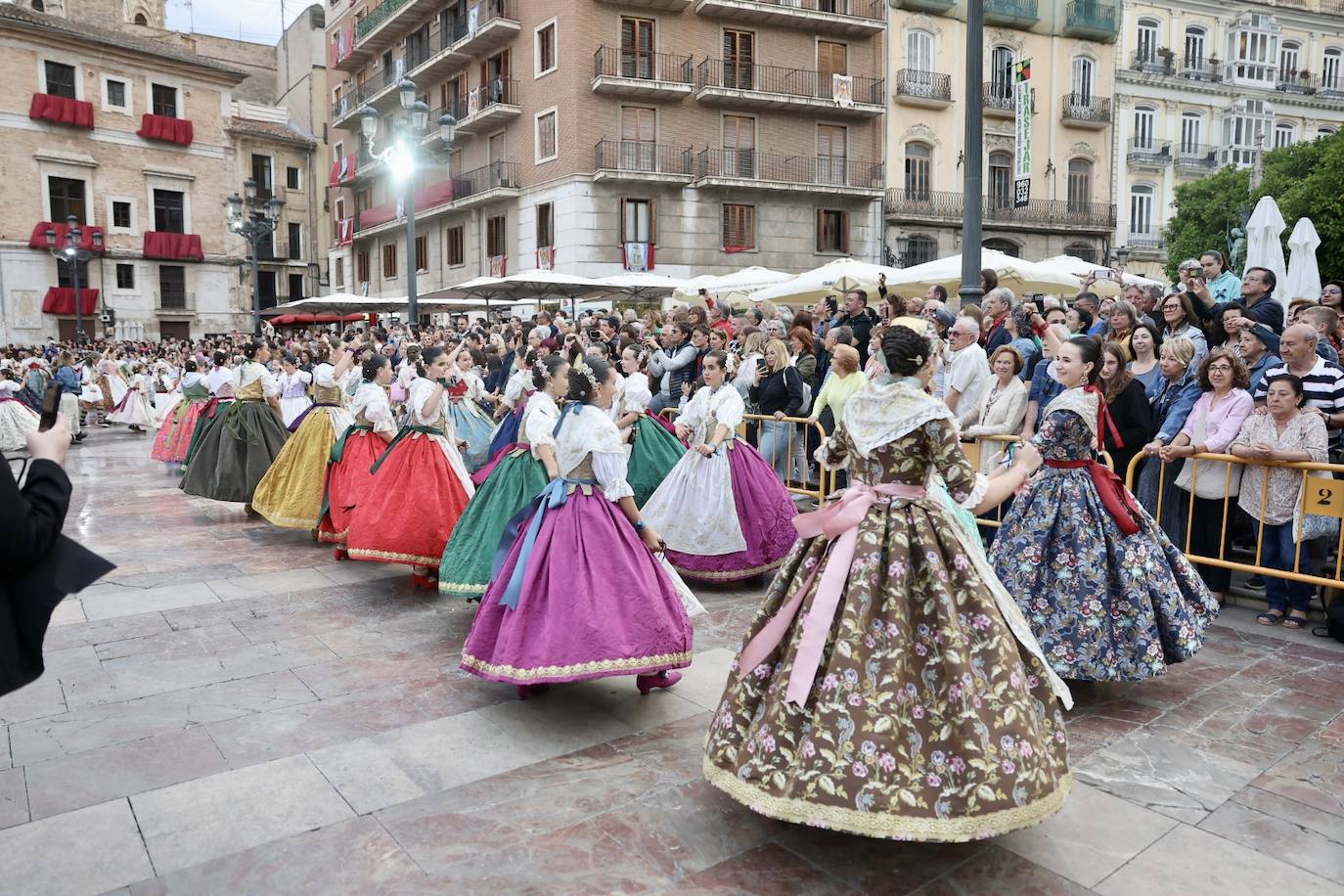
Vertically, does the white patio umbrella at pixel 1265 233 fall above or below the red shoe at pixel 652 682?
above

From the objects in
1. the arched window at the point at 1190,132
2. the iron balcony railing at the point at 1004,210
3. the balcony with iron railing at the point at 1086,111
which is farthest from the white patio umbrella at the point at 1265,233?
the arched window at the point at 1190,132

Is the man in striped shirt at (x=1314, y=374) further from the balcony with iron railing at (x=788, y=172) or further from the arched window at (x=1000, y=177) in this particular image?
the arched window at (x=1000, y=177)

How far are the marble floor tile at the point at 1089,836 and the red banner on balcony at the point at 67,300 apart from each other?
40392 mm

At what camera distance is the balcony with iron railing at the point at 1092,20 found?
103 feet

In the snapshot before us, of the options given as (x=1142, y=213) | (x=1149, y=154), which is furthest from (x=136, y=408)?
(x=1149, y=154)

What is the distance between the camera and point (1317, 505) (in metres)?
5.93

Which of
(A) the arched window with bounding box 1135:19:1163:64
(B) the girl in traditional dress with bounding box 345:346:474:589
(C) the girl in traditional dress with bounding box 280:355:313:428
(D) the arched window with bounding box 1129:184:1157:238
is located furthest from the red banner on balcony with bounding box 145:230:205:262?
(B) the girl in traditional dress with bounding box 345:346:474:589

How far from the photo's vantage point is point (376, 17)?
35719 mm

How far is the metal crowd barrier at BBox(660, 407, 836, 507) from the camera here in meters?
8.82

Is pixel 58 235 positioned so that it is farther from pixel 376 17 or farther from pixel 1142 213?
pixel 1142 213

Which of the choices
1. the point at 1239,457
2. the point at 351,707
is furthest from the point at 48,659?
the point at 1239,457

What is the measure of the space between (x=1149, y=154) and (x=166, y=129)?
3767cm

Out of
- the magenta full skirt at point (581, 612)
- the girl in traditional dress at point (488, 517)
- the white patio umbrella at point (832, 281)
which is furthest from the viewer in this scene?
the white patio umbrella at point (832, 281)

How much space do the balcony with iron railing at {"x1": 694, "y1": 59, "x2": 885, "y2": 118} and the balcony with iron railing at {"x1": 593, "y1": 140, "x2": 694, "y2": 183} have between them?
1.75 metres
